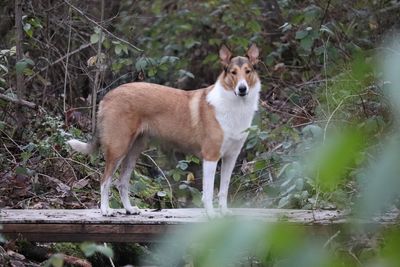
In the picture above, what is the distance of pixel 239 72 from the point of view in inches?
228

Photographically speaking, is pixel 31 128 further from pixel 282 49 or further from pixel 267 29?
pixel 267 29

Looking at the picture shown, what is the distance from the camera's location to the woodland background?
6520mm

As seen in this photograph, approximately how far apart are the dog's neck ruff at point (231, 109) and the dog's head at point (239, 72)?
6cm

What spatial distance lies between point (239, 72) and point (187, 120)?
2.04 feet

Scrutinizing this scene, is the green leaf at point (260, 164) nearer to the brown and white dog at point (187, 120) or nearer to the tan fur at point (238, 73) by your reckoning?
the brown and white dog at point (187, 120)

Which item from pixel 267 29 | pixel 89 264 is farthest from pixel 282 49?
pixel 89 264

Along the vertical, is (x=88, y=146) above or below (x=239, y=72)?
below

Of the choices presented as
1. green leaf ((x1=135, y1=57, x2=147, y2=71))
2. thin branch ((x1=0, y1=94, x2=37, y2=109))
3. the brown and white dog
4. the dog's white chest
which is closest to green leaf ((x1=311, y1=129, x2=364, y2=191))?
the brown and white dog

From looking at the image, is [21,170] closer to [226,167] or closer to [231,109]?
[226,167]

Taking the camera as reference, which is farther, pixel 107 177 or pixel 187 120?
pixel 187 120

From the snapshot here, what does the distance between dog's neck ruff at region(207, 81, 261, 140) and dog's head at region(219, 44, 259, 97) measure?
6cm

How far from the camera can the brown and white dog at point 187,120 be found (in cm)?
576

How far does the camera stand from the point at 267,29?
10.9m

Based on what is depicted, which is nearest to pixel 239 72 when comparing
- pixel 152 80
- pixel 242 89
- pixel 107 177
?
pixel 242 89
